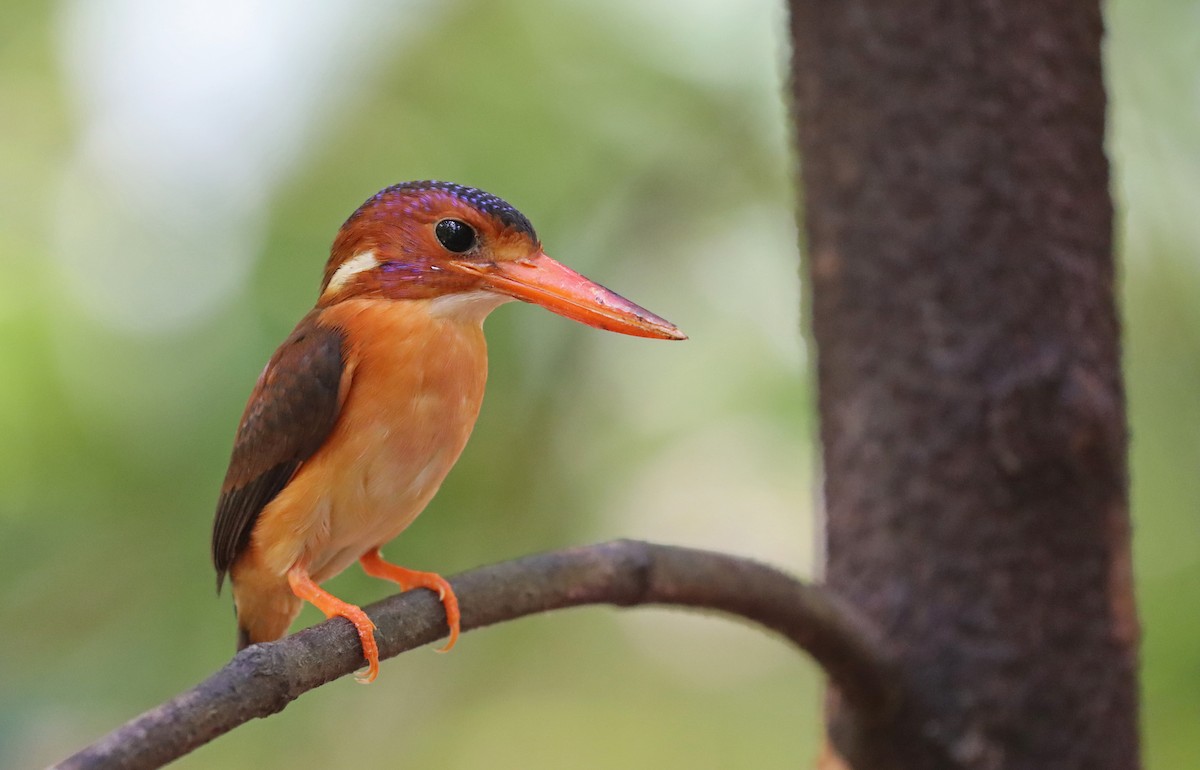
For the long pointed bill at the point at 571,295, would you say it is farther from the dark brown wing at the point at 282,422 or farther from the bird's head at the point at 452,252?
the dark brown wing at the point at 282,422

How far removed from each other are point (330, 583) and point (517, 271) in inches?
35.0

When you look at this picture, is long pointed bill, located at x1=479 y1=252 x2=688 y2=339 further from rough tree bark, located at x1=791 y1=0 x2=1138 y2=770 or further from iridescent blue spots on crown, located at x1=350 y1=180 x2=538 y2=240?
rough tree bark, located at x1=791 y1=0 x2=1138 y2=770

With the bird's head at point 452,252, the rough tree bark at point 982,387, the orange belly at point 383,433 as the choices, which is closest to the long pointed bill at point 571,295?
the bird's head at point 452,252

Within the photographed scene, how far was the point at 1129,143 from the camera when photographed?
237cm

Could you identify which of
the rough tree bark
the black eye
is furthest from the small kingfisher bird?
the rough tree bark

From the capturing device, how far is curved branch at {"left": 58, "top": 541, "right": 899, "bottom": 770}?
788 millimetres

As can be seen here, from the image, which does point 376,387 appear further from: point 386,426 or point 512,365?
point 512,365

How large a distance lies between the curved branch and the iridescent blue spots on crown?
360mm

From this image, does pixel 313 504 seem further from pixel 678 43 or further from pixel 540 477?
pixel 678 43

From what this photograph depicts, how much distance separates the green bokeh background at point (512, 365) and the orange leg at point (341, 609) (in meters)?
0.38

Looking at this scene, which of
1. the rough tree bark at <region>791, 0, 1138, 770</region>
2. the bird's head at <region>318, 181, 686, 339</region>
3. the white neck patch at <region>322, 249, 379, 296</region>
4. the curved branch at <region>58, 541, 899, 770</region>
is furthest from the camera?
the rough tree bark at <region>791, 0, 1138, 770</region>

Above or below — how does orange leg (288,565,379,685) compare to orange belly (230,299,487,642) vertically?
below

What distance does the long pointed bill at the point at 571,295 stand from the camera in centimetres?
83

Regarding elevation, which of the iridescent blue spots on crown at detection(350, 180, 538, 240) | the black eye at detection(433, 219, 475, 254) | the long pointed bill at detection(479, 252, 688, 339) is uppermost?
the iridescent blue spots on crown at detection(350, 180, 538, 240)
